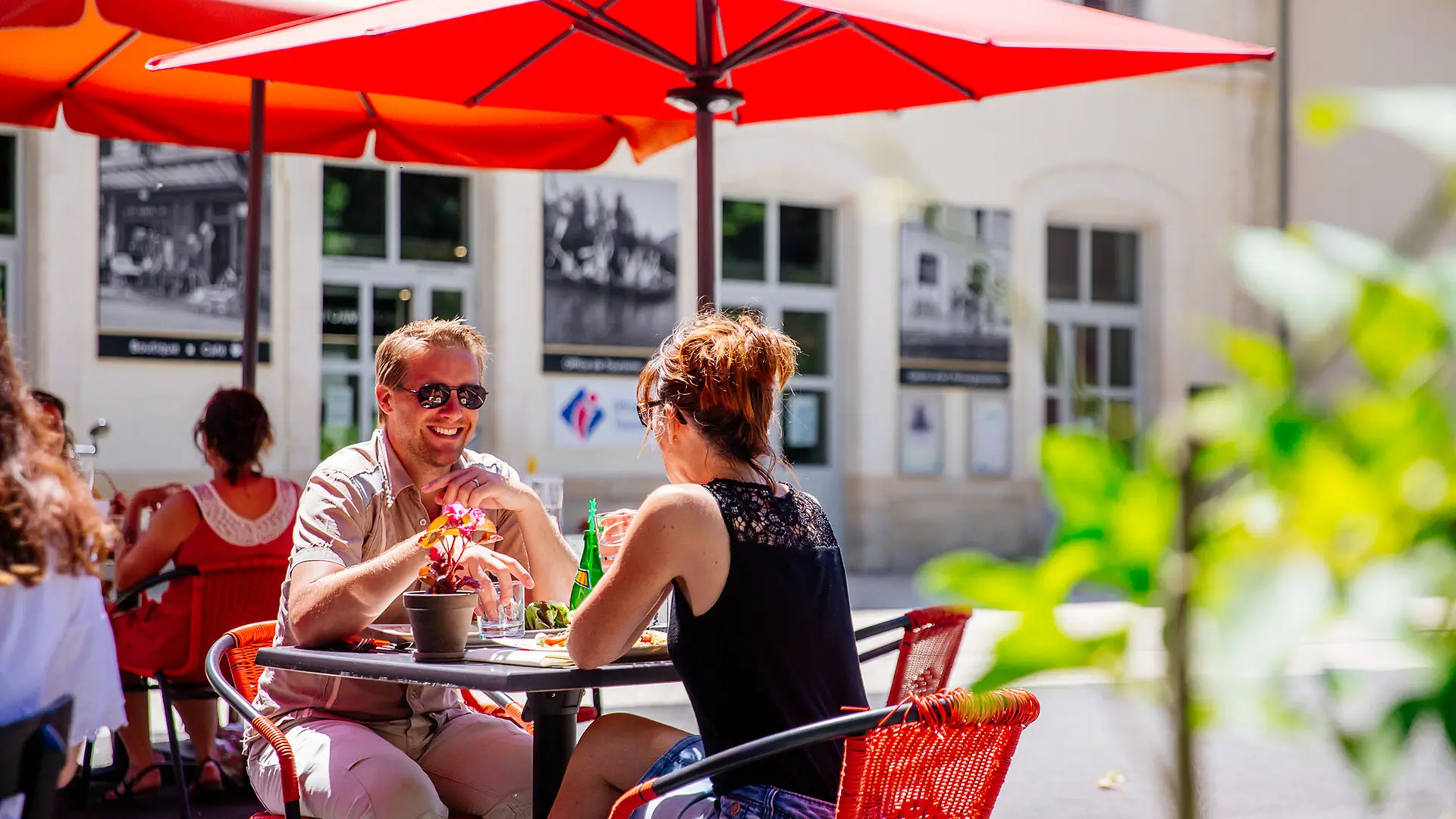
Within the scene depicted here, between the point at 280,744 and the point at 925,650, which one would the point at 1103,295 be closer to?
the point at 925,650

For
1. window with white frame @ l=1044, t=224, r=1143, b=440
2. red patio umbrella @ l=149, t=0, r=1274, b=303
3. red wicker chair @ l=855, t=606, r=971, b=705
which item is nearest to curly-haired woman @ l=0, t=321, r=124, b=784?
red wicker chair @ l=855, t=606, r=971, b=705

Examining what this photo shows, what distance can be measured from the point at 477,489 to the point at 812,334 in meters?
11.2

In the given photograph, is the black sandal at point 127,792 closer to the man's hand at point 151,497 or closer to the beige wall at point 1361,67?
the man's hand at point 151,497

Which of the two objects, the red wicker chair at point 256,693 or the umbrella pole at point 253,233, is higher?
the umbrella pole at point 253,233

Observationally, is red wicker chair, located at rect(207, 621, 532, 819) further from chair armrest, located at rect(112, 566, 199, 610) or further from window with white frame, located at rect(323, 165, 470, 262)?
window with white frame, located at rect(323, 165, 470, 262)

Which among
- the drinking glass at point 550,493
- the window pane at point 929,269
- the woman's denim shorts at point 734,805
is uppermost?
the window pane at point 929,269

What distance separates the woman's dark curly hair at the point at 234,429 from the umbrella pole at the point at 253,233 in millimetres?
621

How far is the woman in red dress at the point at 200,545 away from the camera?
177 inches

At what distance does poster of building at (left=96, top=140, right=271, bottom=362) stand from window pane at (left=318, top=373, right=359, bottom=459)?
1.99 feet

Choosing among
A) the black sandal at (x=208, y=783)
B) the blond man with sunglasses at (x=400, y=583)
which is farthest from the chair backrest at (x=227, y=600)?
the blond man with sunglasses at (x=400, y=583)

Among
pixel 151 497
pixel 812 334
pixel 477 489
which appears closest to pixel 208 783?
pixel 151 497

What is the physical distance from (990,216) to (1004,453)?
7.49 ft

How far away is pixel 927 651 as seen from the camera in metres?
3.26

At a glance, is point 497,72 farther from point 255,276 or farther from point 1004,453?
point 1004,453
